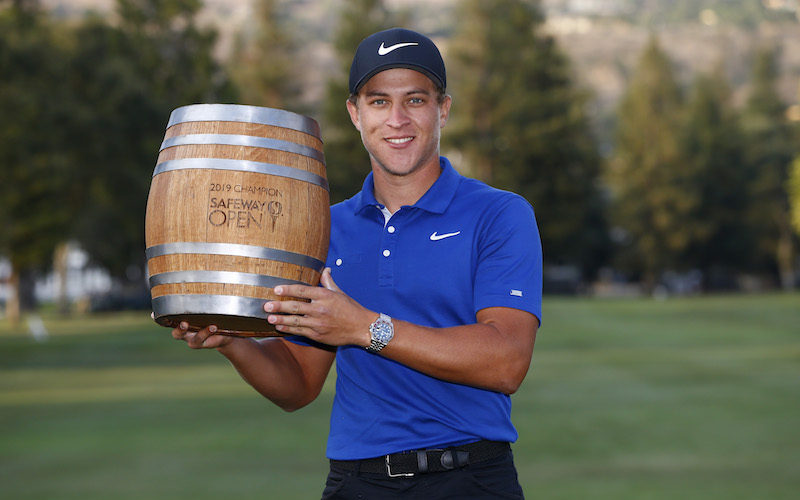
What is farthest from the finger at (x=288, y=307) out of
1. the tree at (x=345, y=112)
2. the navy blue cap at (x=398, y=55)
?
the tree at (x=345, y=112)

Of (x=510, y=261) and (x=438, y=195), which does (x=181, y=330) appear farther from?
(x=510, y=261)

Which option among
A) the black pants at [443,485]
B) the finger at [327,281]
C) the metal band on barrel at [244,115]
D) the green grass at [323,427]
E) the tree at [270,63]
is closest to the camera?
the finger at [327,281]

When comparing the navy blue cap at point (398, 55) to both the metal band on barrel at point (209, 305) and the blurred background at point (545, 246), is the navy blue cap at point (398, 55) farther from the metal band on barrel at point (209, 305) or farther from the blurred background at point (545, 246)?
the blurred background at point (545, 246)

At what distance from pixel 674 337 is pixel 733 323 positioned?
8.43 m

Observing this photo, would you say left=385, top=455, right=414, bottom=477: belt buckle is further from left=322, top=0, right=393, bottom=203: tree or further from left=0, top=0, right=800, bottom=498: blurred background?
left=322, top=0, right=393, bottom=203: tree

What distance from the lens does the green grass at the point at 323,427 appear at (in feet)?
40.8

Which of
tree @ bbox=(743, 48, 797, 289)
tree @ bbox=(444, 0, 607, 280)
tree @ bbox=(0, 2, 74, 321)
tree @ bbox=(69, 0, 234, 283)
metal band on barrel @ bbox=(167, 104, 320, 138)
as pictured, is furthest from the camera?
tree @ bbox=(743, 48, 797, 289)

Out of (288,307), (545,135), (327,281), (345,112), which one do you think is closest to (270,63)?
(345,112)

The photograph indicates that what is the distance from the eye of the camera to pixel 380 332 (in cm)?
349

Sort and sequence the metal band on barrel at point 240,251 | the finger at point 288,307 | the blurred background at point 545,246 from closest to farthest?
the finger at point 288,307 → the metal band on barrel at point 240,251 → the blurred background at point 545,246

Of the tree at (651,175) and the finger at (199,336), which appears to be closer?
the finger at (199,336)

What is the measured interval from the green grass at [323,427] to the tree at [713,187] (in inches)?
2622

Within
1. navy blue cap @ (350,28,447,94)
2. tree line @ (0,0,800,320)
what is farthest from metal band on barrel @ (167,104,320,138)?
tree line @ (0,0,800,320)

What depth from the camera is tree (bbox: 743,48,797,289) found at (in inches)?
4021
